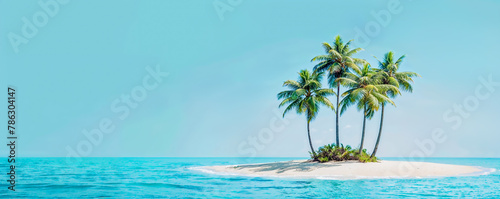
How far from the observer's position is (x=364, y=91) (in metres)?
37.1

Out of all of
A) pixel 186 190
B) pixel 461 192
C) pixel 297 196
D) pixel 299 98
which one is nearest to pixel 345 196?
pixel 297 196

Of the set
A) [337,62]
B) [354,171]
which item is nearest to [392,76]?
[337,62]

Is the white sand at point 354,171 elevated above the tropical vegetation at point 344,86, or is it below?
below

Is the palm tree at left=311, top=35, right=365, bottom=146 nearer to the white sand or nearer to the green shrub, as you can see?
the green shrub

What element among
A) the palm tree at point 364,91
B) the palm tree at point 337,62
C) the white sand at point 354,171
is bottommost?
the white sand at point 354,171

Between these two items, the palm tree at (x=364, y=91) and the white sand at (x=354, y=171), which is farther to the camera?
the palm tree at (x=364, y=91)

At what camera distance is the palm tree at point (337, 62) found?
134 ft

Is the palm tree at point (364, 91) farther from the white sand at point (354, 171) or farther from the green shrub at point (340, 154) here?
the white sand at point (354, 171)

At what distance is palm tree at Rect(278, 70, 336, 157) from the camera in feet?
134

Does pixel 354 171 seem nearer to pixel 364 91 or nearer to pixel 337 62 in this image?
pixel 364 91

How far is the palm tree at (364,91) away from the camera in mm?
37219

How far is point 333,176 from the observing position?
3216 cm

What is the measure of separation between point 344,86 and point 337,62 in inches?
143

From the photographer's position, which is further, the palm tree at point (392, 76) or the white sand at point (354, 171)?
the palm tree at point (392, 76)
